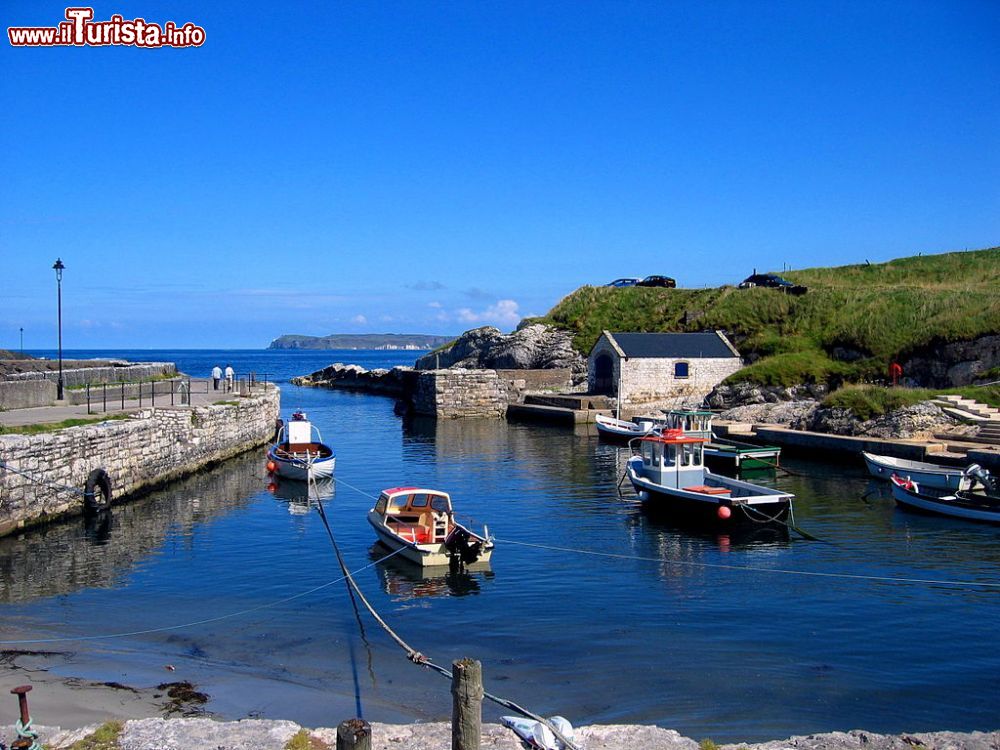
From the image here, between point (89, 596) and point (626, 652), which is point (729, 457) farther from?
point (89, 596)

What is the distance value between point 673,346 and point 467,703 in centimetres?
5538

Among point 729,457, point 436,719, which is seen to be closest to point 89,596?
point 436,719

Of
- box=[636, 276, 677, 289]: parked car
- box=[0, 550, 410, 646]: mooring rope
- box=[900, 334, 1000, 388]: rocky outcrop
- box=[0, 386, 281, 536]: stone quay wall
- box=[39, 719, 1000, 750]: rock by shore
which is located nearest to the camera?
box=[39, 719, 1000, 750]: rock by shore

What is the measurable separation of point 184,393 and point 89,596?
23.0 metres

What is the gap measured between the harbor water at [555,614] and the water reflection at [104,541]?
4.2 inches

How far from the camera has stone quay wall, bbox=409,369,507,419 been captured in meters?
63.9

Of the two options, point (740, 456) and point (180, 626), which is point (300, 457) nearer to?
point (180, 626)

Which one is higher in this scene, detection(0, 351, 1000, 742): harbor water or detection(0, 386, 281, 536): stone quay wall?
detection(0, 386, 281, 536): stone quay wall

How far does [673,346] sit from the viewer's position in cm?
6166

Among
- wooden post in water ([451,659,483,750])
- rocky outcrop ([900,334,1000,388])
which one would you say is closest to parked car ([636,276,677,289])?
rocky outcrop ([900,334,1000,388])

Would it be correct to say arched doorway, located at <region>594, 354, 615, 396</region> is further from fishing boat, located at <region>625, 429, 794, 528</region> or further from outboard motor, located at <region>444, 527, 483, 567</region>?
outboard motor, located at <region>444, 527, 483, 567</region>

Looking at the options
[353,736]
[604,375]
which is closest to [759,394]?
[604,375]

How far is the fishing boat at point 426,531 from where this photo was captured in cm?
1997

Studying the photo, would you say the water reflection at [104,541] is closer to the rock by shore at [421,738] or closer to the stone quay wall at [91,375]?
the rock by shore at [421,738]
